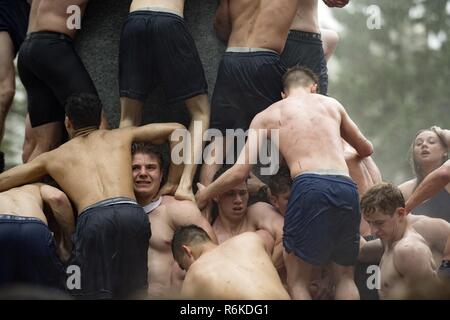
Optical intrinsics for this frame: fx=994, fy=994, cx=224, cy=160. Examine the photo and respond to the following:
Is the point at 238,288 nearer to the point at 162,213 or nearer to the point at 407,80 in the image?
the point at 162,213

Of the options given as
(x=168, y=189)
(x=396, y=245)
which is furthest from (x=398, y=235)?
(x=168, y=189)

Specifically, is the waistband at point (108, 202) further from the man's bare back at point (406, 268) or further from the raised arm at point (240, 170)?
the man's bare back at point (406, 268)

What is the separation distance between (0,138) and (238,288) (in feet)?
6.97

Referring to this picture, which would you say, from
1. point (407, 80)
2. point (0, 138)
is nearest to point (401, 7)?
point (407, 80)

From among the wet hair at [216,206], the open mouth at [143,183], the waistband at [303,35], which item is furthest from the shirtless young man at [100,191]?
the waistband at [303,35]

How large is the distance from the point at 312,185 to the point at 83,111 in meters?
1.39

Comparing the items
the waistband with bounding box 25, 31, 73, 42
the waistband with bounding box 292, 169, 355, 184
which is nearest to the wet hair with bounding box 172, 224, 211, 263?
the waistband with bounding box 292, 169, 355, 184

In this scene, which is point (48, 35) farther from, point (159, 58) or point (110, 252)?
point (110, 252)

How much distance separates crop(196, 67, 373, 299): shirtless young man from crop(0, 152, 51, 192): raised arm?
35.3 inches

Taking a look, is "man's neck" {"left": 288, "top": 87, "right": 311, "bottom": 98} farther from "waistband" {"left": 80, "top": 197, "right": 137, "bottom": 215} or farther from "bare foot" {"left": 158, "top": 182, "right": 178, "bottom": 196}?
"waistband" {"left": 80, "top": 197, "right": 137, "bottom": 215}

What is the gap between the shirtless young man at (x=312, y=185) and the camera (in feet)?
17.0

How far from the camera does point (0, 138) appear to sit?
20.4 ft

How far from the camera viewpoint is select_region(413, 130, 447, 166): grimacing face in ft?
19.3

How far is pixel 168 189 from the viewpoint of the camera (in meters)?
5.67
